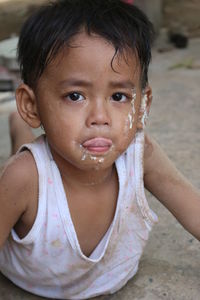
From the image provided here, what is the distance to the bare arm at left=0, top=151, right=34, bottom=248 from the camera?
144 cm

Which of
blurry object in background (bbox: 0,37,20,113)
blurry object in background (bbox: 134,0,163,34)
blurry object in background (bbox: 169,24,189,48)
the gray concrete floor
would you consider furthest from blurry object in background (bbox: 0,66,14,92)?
blurry object in background (bbox: 169,24,189,48)

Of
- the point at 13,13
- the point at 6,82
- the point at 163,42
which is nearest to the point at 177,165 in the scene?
the point at 6,82

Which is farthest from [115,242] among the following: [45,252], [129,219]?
[45,252]

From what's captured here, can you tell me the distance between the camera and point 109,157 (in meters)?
1.40

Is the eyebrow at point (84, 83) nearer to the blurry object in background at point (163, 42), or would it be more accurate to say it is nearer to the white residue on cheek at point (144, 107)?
the white residue on cheek at point (144, 107)

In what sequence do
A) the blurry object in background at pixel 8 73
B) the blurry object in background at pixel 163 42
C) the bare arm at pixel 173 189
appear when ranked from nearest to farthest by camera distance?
the bare arm at pixel 173 189
the blurry object in background at pixel 8 73
the blurry object in background at pixel 163 42

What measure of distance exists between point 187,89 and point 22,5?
10.8 ft

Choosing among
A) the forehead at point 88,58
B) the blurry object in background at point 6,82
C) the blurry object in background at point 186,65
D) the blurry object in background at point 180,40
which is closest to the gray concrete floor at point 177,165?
the blurry object in background at point 186,65

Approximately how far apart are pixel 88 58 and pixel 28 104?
0.84 ft

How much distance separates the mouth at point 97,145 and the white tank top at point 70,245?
0.67 ft

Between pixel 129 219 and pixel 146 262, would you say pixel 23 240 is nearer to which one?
pixel 129 219

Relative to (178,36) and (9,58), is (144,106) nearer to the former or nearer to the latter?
(9,58)

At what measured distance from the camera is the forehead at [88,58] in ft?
4.31

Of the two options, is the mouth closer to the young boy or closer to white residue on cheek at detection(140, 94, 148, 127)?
the young boy
